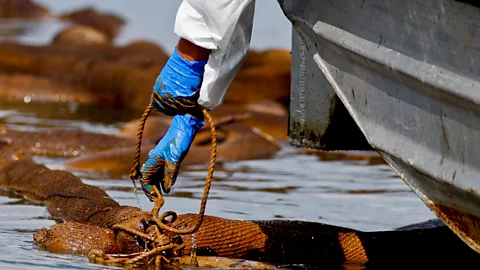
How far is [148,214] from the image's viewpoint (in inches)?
190

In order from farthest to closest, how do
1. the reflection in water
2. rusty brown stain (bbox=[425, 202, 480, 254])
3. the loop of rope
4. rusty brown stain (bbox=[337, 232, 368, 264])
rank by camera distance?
the reflection in water, rusty brown stain (bbox=[337, 232, 368, 264]), the loop of rope, rusty brown stain (bbox=[425, 202, 480, 254])

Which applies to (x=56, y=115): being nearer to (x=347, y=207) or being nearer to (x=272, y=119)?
(x=272, y=119)

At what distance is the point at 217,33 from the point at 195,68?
219mm

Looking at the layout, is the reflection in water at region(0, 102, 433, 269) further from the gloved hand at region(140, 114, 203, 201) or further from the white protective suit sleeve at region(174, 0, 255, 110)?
the white protective suit sleeve at region(174, 0, 255, 110)

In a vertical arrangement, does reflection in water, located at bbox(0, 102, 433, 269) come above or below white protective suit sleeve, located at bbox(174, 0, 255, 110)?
below

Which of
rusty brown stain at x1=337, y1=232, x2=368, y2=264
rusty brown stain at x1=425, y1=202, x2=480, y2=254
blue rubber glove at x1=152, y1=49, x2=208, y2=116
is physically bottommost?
rusty brown stain at x1=337, y1=232, x2=368, y2=264

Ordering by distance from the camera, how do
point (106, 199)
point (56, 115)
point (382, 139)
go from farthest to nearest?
point (56, 115)
point (106, 199)
point (382, 139)

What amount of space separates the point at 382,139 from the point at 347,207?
8.23ft

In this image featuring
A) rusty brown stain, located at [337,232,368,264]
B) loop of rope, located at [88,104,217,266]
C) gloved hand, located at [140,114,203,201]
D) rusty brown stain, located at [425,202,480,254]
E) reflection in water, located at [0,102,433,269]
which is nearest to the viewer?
rusty brown stain, located at [425,202,480,254]

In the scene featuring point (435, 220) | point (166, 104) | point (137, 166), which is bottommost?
point (435, 220)

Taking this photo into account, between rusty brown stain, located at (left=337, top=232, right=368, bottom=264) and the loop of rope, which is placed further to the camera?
rusty brown stain, located at (left=337, top=232, right=368, bottom=264)

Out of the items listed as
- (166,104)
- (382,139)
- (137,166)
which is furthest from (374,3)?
(137,166)

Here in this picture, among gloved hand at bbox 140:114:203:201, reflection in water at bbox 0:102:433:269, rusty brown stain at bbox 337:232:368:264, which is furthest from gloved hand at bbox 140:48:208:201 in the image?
rusty brown stain at bbox 337:232:368:264

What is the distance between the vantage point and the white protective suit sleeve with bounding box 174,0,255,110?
4.22m
